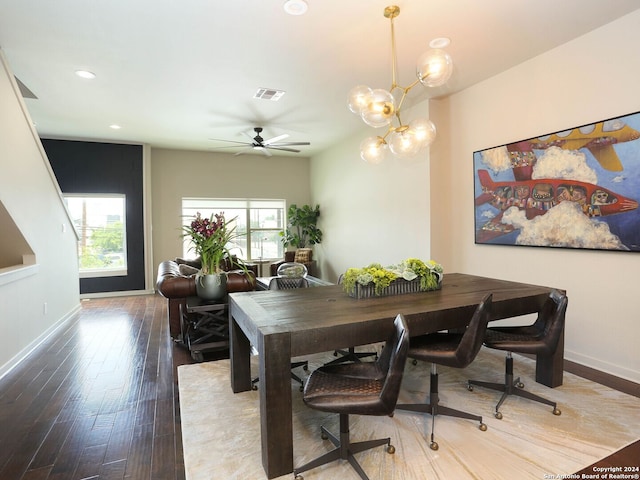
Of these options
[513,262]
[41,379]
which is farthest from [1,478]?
[513,262]

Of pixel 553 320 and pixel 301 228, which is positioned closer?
pixel 553 320

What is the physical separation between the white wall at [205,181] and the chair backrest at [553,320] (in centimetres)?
675

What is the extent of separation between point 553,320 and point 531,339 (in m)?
0.20

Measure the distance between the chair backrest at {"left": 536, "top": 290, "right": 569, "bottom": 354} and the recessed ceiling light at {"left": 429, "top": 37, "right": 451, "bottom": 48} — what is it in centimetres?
240

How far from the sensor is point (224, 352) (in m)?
3.82

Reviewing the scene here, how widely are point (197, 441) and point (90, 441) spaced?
700 mm

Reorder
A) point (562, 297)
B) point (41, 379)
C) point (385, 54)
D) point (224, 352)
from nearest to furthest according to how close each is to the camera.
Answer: point (562, 297)
point (41, 379)
point (385, 54)
point (224, 352)

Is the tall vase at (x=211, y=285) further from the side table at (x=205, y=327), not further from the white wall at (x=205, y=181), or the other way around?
the white wall at (x=205, y=181)

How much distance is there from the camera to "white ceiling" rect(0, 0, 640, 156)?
277 cm

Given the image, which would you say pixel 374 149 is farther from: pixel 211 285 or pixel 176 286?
pixel 176 286

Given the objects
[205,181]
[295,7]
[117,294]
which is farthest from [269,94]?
[117,294]

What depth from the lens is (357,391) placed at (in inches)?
69.4

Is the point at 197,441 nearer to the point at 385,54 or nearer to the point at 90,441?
the point at 90,441

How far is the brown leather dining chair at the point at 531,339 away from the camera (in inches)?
92.7
